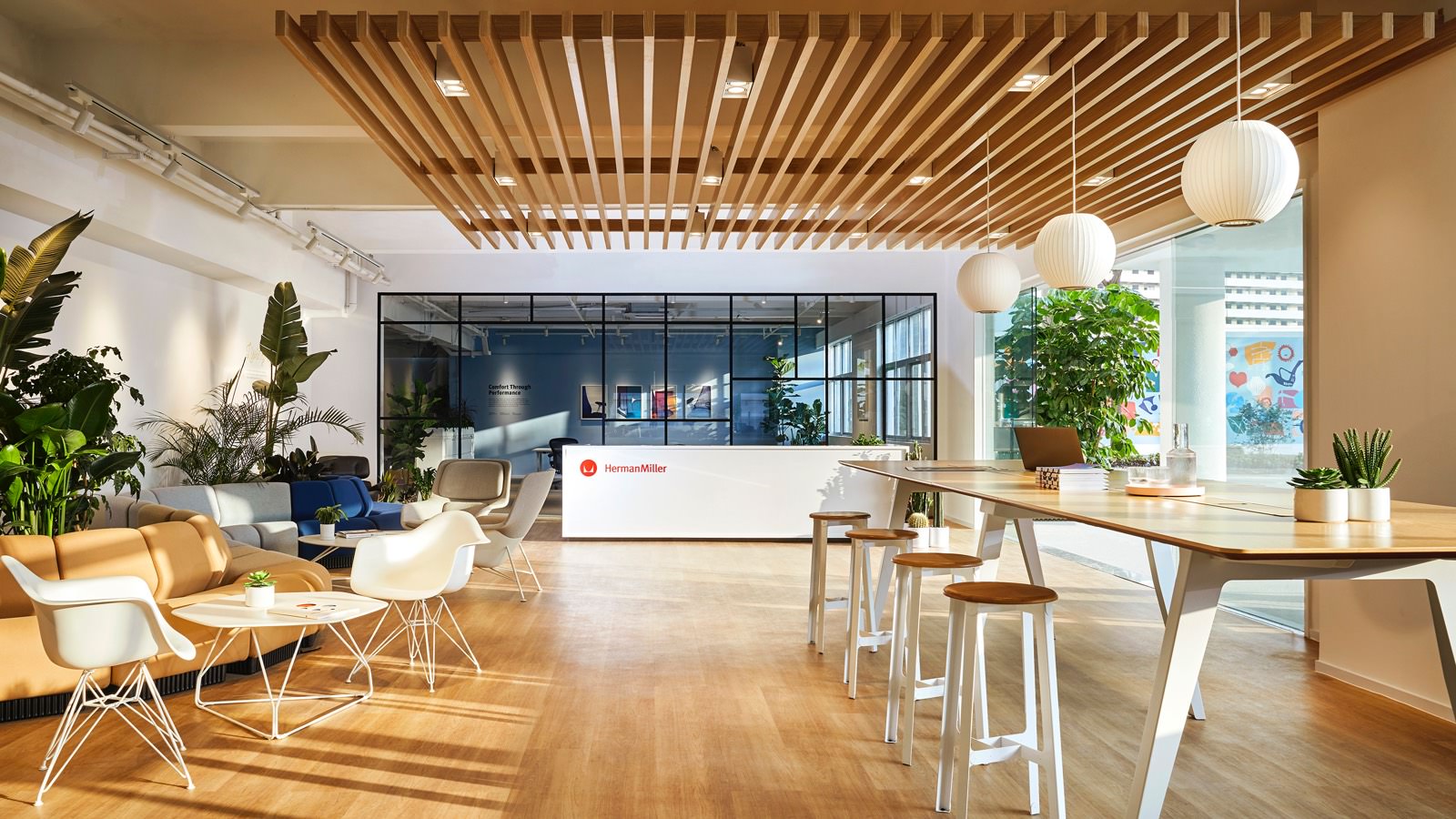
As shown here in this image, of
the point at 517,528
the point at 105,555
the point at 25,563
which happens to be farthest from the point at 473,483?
the point at 25,563

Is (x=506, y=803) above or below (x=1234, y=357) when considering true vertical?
below

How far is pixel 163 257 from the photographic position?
8.82 m

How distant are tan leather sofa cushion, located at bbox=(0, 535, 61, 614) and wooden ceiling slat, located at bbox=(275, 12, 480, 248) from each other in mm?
2432

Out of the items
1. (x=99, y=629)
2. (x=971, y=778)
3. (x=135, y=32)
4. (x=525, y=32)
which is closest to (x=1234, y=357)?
(x=971, y=778)

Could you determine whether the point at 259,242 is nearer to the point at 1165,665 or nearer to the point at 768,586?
the point at 768,586

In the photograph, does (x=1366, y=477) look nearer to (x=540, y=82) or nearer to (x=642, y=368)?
(x=540, y=82)

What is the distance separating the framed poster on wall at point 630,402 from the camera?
13.6 meters

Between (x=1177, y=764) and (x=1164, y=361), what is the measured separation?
4.50 m

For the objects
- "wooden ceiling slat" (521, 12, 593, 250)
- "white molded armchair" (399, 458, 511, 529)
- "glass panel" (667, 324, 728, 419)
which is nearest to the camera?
"wooden ceiling slat" (521, 12, 593, 250)

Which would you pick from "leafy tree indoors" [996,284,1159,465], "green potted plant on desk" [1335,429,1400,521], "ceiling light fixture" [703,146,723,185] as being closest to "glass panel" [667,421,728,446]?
"leafy tree indoors" [996,284,1159,465]

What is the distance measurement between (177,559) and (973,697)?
13.4ft

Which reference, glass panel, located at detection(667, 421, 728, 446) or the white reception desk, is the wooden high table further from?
A: glass panel, located at detection(667, 421, 728, 446)

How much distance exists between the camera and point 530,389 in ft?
44.7

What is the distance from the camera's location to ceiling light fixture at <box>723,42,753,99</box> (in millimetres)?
4523
